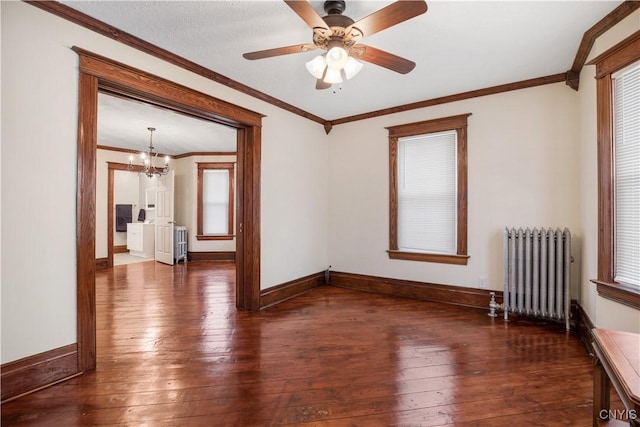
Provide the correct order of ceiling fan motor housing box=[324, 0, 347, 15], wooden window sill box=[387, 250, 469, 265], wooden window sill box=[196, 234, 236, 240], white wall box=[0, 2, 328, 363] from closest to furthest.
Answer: white wall box=[0, 2, 328, 363], ceiling fan motor housing box=[324, 0, 347, 15], wooden window sill box=[387, 250, 469, 265], wooden window sill box=[196, 234, 236, 240]

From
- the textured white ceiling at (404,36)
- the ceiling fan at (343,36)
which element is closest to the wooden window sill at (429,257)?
the textured white ceiling at (404,36)

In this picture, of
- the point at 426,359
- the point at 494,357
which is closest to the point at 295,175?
the point at 426,359

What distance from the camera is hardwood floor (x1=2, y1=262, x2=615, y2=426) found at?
171cm

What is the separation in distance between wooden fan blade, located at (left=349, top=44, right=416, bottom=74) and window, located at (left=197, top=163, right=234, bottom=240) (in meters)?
5.61

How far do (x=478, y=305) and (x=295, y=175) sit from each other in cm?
296

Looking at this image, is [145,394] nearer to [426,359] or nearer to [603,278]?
[426,359]

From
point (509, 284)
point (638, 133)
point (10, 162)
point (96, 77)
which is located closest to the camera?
point (10, 162)

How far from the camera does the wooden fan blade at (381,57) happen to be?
209cm

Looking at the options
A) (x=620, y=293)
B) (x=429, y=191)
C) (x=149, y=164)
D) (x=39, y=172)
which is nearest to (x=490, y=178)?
(x=429, y=191)

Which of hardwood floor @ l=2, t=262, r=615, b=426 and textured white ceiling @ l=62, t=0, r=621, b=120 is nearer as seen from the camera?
hardwood floor @ l=2, t=262, r=615, b=426

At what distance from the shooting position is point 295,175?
4.26 m

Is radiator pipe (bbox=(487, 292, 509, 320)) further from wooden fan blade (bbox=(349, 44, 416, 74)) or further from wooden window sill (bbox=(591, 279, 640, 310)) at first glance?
wooden fan blade (bbox=(349, 44, 416, 74))

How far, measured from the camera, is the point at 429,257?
3.96 m

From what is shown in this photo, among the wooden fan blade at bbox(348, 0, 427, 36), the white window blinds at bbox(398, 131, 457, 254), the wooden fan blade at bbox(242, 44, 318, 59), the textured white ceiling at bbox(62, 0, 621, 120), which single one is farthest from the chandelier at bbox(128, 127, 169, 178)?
the wooden fan blade at bbox(348, 0, 427, 36)
